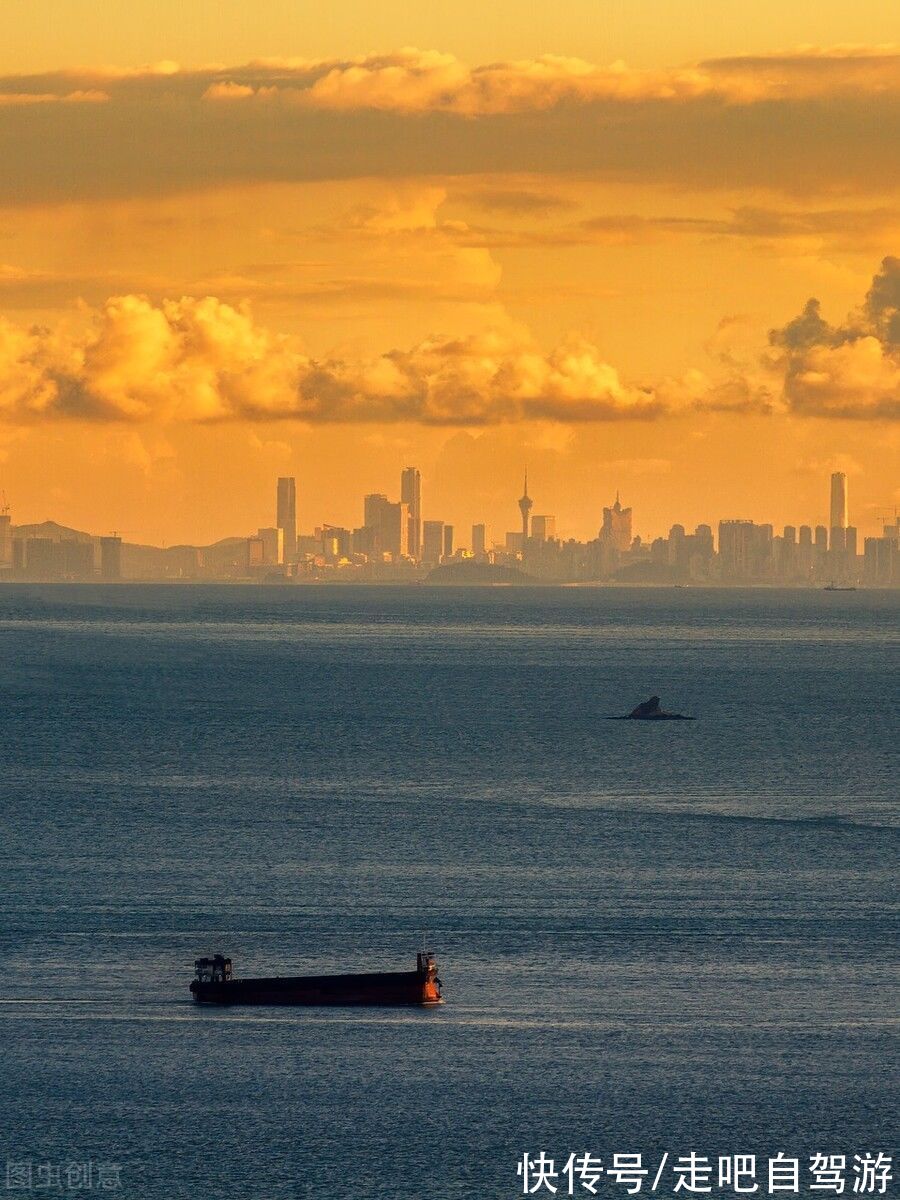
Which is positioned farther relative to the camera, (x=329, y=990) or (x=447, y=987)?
(x=447, y=987)

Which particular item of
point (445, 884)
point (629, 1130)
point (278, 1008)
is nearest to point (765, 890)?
point (445, 884)

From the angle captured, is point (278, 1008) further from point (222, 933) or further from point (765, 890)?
point (765, 890)

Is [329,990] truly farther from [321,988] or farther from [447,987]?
[447,987]

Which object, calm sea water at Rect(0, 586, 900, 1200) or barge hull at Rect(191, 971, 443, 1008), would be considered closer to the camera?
calm sea water at Rect(0, 586, 900, 1200)

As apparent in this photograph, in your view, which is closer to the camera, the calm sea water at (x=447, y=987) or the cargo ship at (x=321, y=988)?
the calm sea water at (x=447, y=987)

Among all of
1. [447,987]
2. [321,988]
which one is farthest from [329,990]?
[447,987]

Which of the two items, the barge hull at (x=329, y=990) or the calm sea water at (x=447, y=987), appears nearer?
the calm sea water at (x=447, y=987)

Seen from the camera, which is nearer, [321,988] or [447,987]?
[321,988]

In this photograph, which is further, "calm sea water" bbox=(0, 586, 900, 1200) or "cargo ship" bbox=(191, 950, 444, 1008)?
"cargo ship" bbox=(191, 950, 444, 1008)
